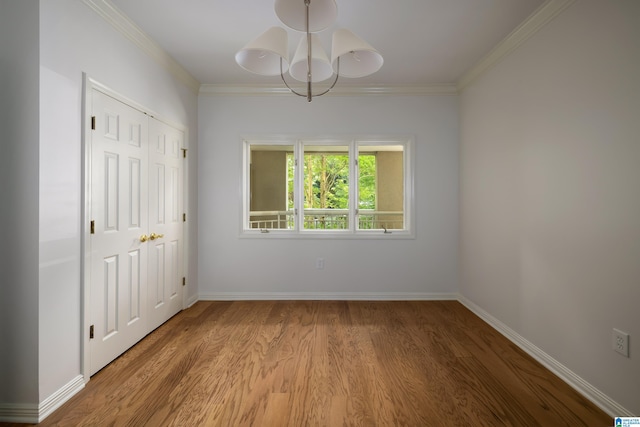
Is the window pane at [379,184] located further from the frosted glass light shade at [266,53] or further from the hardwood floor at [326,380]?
the frosted glass light shade at [266,53]

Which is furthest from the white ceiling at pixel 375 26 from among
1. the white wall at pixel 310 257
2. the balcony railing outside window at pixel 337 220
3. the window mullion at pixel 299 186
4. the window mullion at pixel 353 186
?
the balcony railing outside window at pixel 337 220

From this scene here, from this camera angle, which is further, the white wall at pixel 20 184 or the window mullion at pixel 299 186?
the window mullion at pixel 299 186

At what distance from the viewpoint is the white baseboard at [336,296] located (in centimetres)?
392

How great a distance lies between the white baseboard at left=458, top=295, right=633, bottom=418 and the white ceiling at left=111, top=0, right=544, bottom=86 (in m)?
2.57

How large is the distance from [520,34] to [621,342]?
2.34 metres

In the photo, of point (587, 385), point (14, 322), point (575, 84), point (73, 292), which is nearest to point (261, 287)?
point (73, 292)

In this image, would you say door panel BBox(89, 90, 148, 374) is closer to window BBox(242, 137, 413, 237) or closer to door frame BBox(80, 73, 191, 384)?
door frame BBox(80, 73, 191, 384)

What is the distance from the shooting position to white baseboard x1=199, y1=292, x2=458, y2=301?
3.92m

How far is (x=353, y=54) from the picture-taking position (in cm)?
193

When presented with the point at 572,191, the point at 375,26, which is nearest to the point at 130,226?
the point at 375,26

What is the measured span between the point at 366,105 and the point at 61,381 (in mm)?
3754

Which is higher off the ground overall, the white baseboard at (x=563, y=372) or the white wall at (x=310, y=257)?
the white wall at (x=310, y=257)

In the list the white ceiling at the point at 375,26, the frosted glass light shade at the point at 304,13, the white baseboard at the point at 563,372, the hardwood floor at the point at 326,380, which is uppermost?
the white ceiling at the point at 375,26

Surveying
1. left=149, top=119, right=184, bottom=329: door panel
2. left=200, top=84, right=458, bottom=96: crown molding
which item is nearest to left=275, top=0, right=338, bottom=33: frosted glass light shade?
left=149, top=119, right=184, bottom=329: door panel
